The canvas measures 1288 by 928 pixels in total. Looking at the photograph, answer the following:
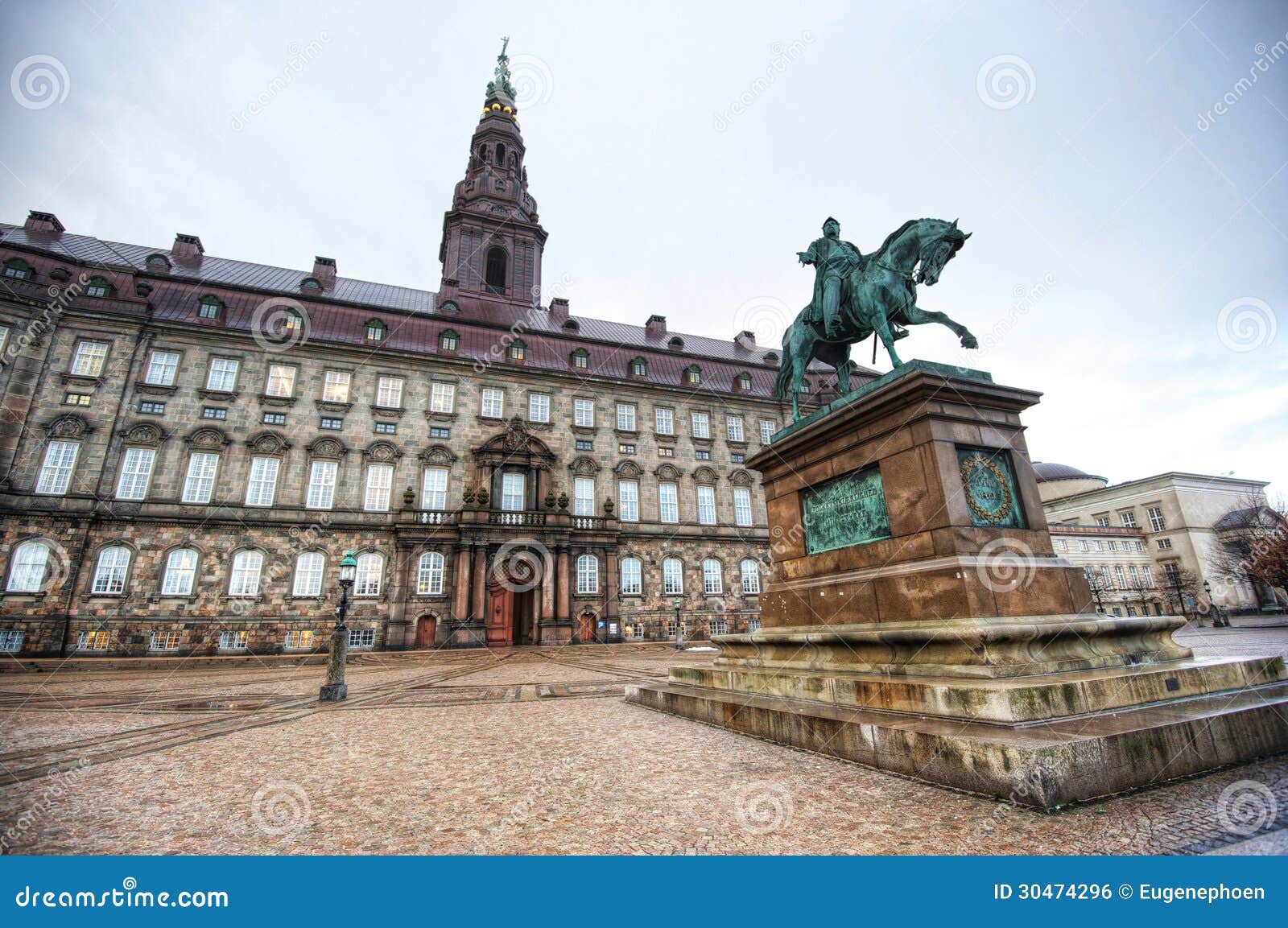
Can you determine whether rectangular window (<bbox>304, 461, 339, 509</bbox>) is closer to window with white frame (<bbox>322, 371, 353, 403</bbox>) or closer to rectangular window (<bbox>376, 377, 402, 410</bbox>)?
window with white frame (<bbox>322, 371, 353, 403</bbox>)

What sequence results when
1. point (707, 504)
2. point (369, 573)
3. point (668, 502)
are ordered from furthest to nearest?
point (707, 504), point (668, 502), point (369, 573)

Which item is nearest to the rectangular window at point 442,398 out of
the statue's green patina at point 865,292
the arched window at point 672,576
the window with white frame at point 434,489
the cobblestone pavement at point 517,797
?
the window with white frame at point 434,489

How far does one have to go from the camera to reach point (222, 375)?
89.0 feet

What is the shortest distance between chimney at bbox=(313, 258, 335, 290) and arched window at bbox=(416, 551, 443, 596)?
20.0 m

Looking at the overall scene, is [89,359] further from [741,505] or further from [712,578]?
[741,505]

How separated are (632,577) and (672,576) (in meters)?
2.44

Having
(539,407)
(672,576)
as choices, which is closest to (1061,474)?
(672,576)

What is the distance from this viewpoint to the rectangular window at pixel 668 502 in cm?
3266

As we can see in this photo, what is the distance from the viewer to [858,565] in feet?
20.1

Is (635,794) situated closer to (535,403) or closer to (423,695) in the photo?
(423,695)

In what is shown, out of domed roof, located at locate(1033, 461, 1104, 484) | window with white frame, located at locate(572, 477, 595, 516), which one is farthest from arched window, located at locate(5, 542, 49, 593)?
domed roof, located at locate(1033, 461, 1104, 484)

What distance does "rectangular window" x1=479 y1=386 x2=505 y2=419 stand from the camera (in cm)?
3072

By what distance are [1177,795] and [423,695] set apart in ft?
35.9

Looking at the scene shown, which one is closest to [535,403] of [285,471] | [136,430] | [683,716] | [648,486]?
[648,486]
